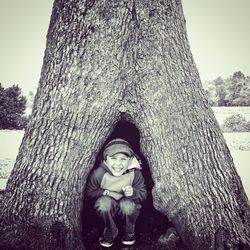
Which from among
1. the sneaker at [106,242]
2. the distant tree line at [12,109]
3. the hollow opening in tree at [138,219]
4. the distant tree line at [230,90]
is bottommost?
the sneaker at [106,242]

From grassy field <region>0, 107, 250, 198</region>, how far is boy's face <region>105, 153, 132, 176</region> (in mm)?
2839

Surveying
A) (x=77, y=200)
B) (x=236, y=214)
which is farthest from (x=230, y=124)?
(x=77, y=200)

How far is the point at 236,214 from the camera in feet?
8.10

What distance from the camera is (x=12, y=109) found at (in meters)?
5.95

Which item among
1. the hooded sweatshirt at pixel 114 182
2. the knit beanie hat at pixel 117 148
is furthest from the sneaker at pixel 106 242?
the knit beanie hat at pixel 117 148

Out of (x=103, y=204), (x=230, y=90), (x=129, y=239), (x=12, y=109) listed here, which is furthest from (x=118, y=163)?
(x=230, y=90)

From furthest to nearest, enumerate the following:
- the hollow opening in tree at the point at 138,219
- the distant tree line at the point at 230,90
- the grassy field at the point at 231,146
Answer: the distant tree line at the point at 230,90 < the grassy field at the point at 231,146 < the hollow opening in tree at the point at 138,219

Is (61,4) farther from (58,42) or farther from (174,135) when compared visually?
(174,135)

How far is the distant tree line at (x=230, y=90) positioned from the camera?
639cm

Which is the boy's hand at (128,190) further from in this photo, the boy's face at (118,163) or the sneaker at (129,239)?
the sneaker at (129,239)

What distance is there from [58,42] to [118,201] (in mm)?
1826

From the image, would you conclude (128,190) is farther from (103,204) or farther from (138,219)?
(138,219)

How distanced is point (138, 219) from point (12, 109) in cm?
410

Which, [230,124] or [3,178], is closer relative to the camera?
[3,178]
